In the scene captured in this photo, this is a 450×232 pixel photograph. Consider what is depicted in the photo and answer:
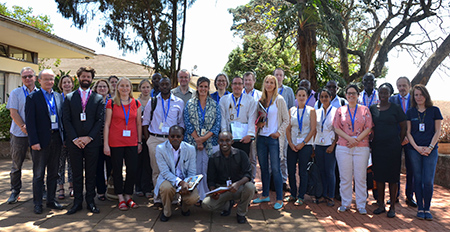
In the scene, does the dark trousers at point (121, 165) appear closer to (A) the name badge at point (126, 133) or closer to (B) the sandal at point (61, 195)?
(A) the name badge at point (126, 133)

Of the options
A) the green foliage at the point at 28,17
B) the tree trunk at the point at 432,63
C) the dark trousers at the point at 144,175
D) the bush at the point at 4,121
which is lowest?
the dark trousers at the point at 144,175

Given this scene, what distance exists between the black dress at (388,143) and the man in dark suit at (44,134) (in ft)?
16.0

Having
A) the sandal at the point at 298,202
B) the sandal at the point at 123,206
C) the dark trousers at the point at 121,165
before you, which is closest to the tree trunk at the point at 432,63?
the sandal at the point at 298,202

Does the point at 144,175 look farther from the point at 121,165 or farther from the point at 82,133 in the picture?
the point at 82,133

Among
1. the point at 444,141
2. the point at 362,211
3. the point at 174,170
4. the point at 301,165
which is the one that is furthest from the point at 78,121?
the point at 444,141

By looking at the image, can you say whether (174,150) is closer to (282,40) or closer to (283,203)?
(283,203)

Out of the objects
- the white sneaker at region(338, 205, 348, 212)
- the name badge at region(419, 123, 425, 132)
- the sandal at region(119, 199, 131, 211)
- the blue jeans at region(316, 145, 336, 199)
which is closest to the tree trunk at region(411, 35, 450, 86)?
the name badge at region(419, 123, 425, 132)

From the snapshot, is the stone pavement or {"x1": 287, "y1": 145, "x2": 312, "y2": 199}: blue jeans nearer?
the stone pavement

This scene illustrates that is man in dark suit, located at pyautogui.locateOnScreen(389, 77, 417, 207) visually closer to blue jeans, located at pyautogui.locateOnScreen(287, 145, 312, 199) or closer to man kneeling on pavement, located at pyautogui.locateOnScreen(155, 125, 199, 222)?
blue jeans, located at pyautogui.locateOnScreen(287, 145, 312, 199)

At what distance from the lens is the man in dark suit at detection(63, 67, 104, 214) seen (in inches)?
207

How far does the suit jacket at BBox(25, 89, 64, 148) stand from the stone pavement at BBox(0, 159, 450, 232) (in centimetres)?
111

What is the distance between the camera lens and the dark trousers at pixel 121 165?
→ 5.53m

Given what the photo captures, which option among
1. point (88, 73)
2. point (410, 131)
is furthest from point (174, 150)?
point (410, 131)

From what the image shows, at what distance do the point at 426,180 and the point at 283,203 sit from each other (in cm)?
219
